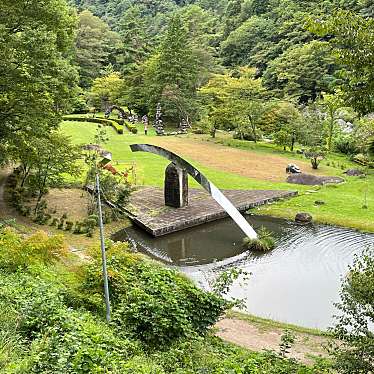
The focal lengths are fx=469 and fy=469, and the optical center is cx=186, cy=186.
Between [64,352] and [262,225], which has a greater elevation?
[64,352]

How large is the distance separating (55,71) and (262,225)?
396 inches

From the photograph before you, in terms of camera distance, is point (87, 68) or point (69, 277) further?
point (87, 68)

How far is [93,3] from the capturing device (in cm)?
9575

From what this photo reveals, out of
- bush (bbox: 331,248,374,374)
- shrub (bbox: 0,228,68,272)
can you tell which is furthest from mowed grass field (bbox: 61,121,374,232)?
shrub (bbox: 0,228,68,272)

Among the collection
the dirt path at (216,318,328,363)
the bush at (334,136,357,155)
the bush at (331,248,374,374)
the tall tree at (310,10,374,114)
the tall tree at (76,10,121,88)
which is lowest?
the dirt path at (216,318,328,363)

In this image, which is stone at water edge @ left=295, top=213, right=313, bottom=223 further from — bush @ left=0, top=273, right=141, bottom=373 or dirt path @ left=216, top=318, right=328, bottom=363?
bush @ left=0, top=273, right=141, bottom=373

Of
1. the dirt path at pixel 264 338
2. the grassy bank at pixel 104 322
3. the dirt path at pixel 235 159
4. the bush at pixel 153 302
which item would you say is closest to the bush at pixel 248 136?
the dirt path at pixel 235 159

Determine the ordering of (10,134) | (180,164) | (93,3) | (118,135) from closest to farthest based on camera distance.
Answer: (10,134) → (180,164) → (118,135) → (93,3)

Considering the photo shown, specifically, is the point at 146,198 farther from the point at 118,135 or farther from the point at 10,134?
the point at 118,135

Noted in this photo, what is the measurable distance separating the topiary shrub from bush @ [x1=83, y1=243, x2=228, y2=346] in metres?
7.16

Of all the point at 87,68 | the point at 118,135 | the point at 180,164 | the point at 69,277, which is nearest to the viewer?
the point at 69,277

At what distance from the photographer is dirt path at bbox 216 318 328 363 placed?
31.7 feet

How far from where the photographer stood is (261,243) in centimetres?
1631

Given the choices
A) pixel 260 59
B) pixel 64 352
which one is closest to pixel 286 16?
pixel 260 59
